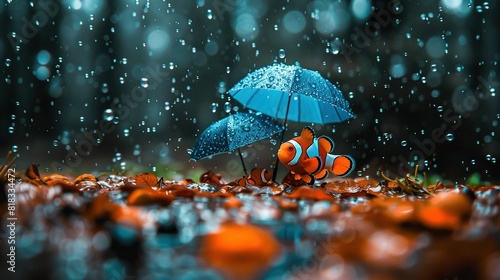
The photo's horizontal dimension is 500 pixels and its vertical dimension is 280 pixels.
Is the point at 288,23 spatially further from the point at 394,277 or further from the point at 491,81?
the point at 394,277

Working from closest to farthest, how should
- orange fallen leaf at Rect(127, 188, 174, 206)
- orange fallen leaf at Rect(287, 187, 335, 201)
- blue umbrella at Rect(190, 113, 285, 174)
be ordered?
orange fallen leaf at Rect(127, 188, 174, 206), orange fallen leaf at Rect(287, 187, 335, 201), blue umbrella at Rect(190, 113, 285, 174)

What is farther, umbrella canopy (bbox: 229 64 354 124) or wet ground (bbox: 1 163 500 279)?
umbrella canopy (bbox: 229 64 354 124)

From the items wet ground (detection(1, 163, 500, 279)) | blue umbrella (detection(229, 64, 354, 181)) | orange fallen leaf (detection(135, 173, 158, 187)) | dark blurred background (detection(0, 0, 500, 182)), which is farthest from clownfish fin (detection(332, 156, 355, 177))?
dark blurred background (detection(0, 0, 500, 182))

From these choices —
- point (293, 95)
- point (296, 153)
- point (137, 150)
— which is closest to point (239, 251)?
point (296, 153)

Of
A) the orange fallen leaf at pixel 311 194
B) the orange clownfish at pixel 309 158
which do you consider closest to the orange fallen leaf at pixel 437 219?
the orange fallen leaf at pixel 311 194

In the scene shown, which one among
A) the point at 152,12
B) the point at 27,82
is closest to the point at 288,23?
the point at 152,12

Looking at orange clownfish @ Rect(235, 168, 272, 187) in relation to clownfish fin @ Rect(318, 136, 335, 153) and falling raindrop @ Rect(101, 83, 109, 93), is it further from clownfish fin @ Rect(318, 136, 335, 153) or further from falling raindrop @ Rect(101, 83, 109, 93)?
falling raindrop @ Rect(101, 83, 109, 93)
